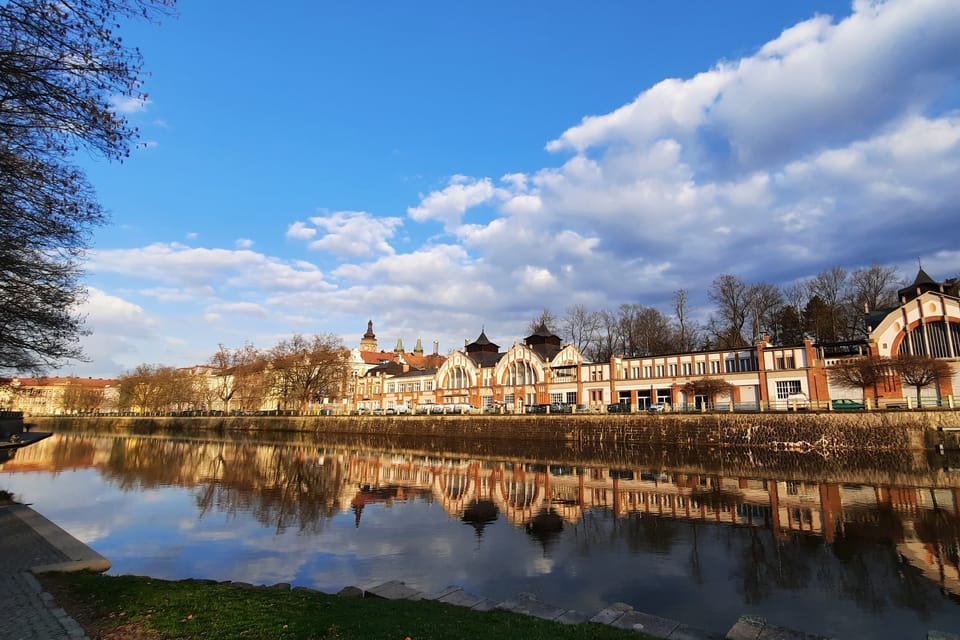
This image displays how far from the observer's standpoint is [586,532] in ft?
52.6

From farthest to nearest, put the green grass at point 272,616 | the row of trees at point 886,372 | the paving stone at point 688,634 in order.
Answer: the row of trees at point 886,372 < the paving stone at point 688,634 < the green grass at point 272,616

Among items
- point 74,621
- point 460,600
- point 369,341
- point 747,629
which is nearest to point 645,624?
point 747,629

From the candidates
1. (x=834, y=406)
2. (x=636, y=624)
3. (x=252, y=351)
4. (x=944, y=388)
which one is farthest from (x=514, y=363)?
(x=636, y=624)

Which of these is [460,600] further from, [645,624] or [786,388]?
[786,388]

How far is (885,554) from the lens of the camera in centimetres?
1315

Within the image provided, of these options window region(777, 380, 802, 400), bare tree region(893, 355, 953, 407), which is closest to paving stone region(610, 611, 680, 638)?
bare tree region(893, 355, 953, 407)

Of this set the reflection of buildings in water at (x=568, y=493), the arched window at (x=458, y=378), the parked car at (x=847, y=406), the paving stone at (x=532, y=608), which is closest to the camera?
the paving stone at (x=532, y=608)

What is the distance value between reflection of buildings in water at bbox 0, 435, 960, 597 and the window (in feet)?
76.1

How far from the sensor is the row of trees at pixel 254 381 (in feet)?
245

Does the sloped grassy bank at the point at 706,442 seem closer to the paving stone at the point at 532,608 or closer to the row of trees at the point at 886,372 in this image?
the row of trees at the point at 886,372

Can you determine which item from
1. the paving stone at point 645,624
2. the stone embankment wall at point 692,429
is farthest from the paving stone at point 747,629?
the stone embankment wall at point 692,429

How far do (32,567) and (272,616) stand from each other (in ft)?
19.8

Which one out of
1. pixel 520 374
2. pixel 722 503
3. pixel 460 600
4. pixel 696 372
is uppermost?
pixel 520 374

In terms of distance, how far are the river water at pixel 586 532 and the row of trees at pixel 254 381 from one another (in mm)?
42784
